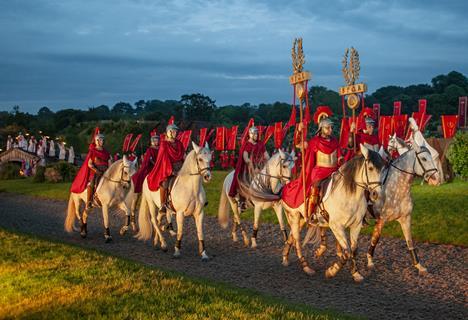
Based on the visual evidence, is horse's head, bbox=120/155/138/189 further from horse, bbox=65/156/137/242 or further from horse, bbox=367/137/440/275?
horse, bbox=367/137/440/275

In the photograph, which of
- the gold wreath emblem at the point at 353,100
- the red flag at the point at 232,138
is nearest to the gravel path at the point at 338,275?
the gold wreath emblem at the point at 353,100

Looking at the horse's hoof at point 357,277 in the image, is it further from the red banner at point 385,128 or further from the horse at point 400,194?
the red banner at point 385,128

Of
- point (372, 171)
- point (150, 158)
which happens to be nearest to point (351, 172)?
point (372, 171)

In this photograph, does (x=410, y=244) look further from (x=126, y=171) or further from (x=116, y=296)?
(x=126, y=171)

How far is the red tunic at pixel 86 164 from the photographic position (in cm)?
1449

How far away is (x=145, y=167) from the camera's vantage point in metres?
14.5

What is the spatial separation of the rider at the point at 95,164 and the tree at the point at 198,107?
54.3 metres

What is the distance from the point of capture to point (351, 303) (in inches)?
320

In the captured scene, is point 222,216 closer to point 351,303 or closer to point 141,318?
point 351,303

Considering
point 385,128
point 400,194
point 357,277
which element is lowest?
point 357,277

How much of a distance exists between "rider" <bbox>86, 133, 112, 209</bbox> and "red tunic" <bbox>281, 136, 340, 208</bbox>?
5.95 metres

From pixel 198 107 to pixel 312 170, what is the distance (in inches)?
2363

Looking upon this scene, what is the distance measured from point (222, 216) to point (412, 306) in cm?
673

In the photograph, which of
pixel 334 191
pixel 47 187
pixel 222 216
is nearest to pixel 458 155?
pixel 222 216
